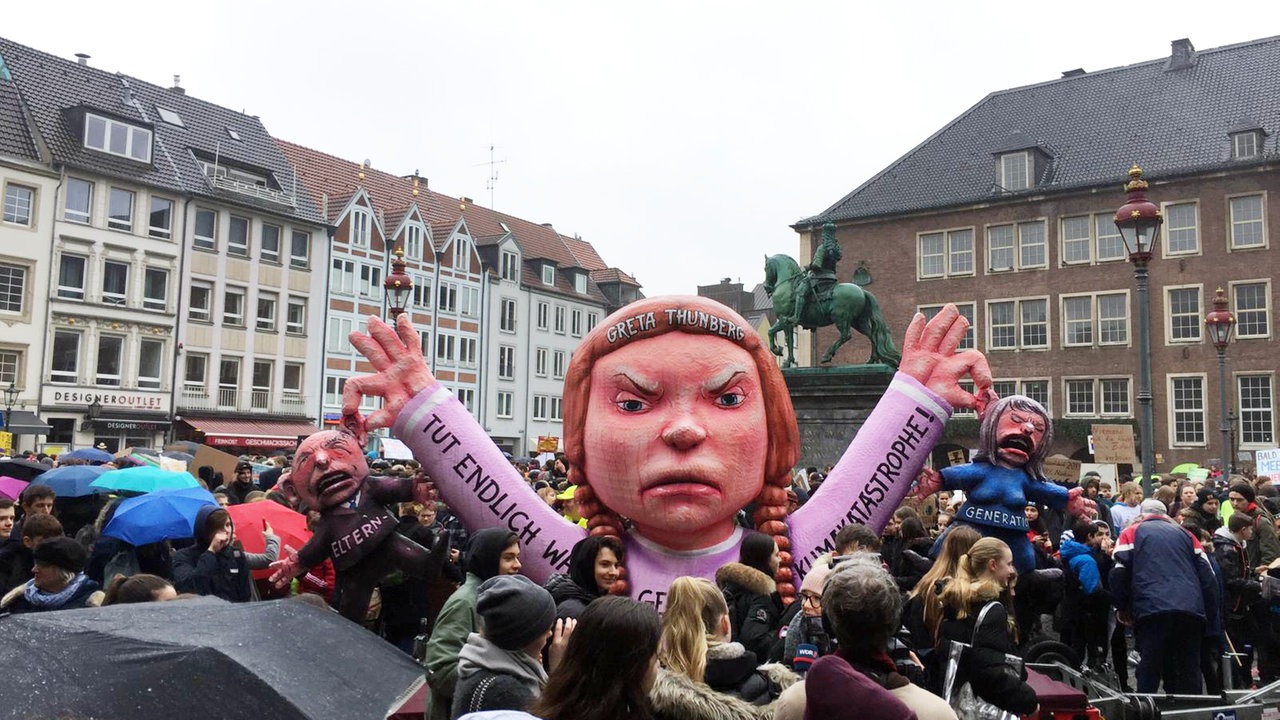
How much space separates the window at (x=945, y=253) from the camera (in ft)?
128

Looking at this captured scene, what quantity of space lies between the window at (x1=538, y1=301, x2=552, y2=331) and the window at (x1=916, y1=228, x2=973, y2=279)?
53.7ft

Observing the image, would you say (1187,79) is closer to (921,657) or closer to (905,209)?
(905,209)

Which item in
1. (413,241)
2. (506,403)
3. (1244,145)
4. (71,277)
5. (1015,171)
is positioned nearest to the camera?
(71,277)

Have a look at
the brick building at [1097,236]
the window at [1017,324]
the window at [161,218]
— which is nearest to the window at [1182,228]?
the brick building at [1097,236]

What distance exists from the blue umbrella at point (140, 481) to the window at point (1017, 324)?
34.4 meters

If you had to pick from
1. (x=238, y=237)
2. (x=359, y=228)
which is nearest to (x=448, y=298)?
(x=359, y=228)

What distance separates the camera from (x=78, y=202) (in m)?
30.0

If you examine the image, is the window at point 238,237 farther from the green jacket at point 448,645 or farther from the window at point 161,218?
the green jacket at point 448,645

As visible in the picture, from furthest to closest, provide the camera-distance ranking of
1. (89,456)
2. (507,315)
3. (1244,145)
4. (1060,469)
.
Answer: (507,315) → (1244,145) → (89,456) → (1060,469)

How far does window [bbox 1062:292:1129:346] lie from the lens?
3594cm

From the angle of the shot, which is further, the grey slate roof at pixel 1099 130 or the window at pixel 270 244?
the window at pixel 270 244

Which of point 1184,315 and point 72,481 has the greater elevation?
point 1184,315

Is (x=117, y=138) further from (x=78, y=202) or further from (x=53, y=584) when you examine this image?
(x=53, y=584)

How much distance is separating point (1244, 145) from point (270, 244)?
3225cm
